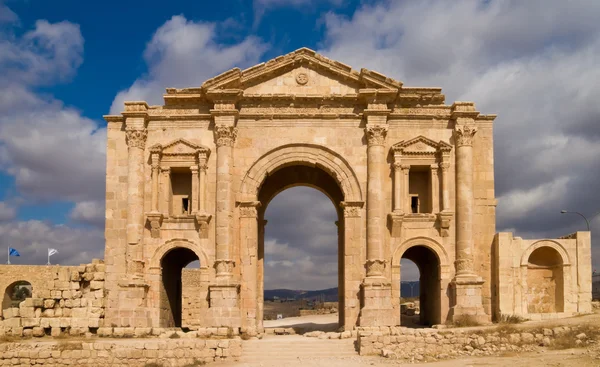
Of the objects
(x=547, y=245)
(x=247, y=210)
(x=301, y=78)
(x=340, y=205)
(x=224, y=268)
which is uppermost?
Result: (x=301, y=78)

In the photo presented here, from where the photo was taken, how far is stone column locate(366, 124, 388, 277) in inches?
1006

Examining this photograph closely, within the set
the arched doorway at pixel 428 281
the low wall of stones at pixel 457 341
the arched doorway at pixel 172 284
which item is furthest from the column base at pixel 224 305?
the arched doorway at pixel 428 281

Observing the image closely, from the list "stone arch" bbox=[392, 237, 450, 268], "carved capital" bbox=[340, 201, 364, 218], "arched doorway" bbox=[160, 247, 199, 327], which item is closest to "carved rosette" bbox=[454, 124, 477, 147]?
"stone arch" bbox=[392, 237, 450, 268]

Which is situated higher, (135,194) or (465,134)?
(465,134)

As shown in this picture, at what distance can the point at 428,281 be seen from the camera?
2923cm

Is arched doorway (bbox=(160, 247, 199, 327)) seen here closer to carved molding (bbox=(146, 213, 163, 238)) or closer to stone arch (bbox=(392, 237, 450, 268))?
carved molding (bbox=(146, 213, 163, 238))

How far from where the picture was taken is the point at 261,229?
96.2 ft

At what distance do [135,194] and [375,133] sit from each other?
902 centimetres

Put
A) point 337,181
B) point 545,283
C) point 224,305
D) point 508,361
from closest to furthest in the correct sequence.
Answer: point 508,361 → point 224,305 → point 337,181 → point 545,283

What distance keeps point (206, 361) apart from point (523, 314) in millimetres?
11374

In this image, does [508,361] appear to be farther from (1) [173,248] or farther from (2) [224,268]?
(1) [173,248]

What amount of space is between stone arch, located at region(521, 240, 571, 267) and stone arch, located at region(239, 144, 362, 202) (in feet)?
20.9

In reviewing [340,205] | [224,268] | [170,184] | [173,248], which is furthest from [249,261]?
[170,184]

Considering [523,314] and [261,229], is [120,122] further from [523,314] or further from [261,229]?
[523,314]
